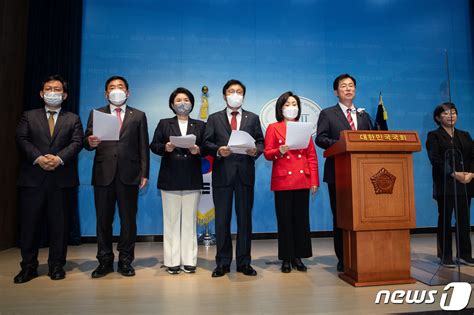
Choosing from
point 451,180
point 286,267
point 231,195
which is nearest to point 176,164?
point 231,195

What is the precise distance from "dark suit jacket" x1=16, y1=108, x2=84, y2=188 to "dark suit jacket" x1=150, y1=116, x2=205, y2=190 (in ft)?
2.17

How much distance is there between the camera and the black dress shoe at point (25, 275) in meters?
2.47

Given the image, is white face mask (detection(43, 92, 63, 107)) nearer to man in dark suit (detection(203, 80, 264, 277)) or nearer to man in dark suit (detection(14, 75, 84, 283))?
man in dark suit (detection(14, 75, 84, 283))

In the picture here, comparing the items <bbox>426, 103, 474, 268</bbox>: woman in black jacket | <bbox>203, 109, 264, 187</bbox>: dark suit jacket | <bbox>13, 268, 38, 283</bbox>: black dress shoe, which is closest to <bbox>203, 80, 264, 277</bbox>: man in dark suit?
<bbox>203, 109, 264, 187</bbox>: dark suit jacket

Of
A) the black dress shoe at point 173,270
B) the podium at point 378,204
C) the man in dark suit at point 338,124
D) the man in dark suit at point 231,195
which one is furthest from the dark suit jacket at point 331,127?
the black dress shoe at point 173,270

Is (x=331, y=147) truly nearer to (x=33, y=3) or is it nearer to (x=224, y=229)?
(x=224, y=229)

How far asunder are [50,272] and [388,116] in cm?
474

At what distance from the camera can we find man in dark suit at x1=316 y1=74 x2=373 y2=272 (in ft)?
9.24

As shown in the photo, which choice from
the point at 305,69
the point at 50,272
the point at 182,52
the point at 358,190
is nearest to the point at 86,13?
the point at 182,52

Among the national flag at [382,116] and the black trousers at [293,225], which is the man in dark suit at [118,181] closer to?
the black trousers at [293,225]

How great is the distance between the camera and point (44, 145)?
263cm

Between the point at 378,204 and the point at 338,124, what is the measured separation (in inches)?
33.8

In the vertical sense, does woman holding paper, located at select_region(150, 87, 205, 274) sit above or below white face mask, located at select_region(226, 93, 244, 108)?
below

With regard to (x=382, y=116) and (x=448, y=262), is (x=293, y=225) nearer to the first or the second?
(x=448, y=262)
